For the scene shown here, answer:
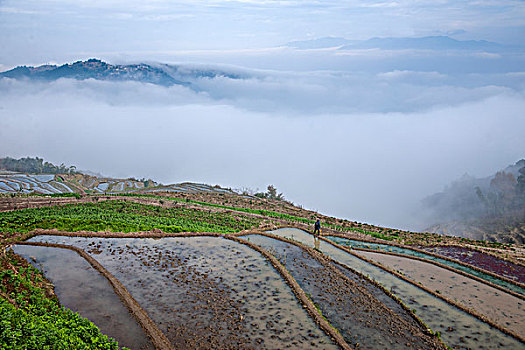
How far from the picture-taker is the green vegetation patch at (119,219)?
23.1 m

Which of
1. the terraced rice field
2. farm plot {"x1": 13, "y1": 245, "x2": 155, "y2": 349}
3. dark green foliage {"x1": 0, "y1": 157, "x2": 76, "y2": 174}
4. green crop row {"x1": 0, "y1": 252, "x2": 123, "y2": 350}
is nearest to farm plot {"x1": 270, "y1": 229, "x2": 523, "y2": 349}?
the terraced rice field

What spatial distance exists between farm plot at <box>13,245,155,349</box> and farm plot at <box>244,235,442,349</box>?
704cm

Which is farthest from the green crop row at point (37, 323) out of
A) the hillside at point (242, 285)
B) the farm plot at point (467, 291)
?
the farm plot at point (467, 291)

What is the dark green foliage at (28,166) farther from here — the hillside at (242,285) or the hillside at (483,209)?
the hillside at (483,209)

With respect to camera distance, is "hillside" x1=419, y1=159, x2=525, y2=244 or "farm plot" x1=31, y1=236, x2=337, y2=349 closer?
"farm plot" x1=31, y1=236, x2=337, y2=349

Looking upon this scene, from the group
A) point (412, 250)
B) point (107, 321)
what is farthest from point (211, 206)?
point (107, 321)

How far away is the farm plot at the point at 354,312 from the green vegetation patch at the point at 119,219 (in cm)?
902

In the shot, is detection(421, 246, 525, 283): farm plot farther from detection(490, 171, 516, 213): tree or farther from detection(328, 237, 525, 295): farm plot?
detection(490, 171, 516, 213): tree

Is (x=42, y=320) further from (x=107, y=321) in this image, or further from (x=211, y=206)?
(x=211, y=206)

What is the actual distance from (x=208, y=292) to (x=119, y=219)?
1350cm

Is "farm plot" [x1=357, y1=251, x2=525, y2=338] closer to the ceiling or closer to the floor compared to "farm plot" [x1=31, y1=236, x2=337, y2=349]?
closer to the ceiling

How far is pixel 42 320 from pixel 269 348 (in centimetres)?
697

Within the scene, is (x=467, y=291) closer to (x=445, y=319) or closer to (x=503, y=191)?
(x=445, y=319)

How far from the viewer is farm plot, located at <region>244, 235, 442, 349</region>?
12.5 m
